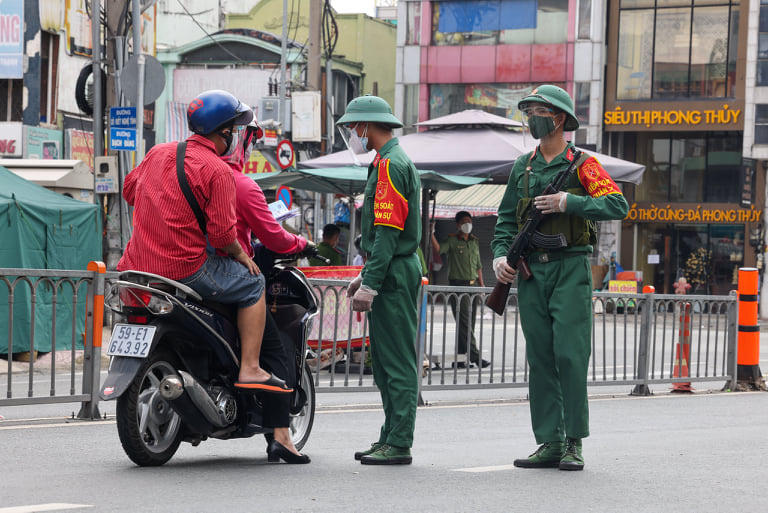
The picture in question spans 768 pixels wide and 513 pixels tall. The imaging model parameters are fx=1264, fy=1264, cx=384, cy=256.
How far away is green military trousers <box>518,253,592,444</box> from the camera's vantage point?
6.43 meters

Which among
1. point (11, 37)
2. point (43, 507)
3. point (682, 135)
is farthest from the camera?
point (682, 135)

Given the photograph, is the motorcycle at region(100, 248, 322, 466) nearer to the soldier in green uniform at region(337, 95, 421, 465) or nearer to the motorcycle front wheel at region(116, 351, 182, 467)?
the motorcycle front wheel at region(116, 351, 182, 467)

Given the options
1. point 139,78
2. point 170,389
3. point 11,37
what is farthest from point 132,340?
point 11,37

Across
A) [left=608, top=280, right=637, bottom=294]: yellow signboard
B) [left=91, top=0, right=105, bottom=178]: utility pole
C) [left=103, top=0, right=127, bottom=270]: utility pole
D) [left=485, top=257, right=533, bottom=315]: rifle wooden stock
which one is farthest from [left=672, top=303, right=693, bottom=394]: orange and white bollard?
[left=608, top=280, right=637, bottom=294]: yellow signboard

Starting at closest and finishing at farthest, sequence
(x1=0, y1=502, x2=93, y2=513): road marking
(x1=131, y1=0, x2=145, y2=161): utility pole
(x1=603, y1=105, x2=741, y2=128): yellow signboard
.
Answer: (x1=0, y1=502, x2=93, y2=513): road marking < (x1=131, y1=0, x2=145, y2=161): utility pole < (x1=603, y1=105, x2=741, y2=128): yellow signboard

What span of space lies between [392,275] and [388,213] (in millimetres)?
342

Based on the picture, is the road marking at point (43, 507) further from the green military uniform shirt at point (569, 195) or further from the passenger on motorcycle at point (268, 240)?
the green military uniform shirt at point (569, 195)

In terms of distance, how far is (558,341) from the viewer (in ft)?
21.2

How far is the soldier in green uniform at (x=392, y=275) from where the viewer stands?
6.41 metres

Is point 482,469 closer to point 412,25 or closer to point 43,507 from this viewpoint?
point 43,507

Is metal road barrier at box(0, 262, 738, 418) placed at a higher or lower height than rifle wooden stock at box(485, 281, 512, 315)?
lower

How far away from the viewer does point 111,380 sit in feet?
19.3

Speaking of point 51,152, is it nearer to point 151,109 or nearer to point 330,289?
point 151,109

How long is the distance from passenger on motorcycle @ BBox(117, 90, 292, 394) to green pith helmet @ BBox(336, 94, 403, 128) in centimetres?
66
